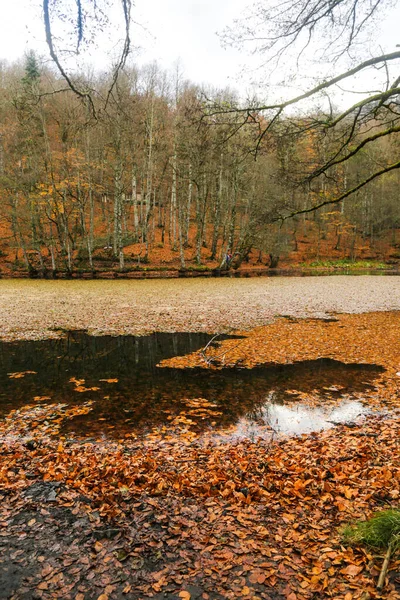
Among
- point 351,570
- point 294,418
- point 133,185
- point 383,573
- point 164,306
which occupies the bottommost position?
point 294,418

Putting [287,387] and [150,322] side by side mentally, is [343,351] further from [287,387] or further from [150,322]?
[150,322]

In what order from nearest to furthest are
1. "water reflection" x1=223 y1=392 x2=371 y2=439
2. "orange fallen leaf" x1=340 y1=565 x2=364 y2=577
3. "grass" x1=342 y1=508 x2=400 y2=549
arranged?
"orange fallen leaf" x1=340 y1=565 x2=364 y2=577
"grass" x1=342 y1=508 x2=400 y2=549
"water reflection" x1=223 y1=392 x2=371 y2=439

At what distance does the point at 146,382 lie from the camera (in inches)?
306

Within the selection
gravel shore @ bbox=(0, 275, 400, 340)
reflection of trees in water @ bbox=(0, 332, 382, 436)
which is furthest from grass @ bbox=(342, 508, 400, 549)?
gravel shore @ bbox=(0, 275, 400, 340)

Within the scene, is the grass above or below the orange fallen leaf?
above

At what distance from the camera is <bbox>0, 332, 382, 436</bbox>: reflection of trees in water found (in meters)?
6.13

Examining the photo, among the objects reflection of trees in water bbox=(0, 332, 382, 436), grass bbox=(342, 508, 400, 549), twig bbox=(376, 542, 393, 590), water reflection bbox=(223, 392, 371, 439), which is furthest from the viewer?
reflection of trees in water bbox=(0, 332, 382, 436)

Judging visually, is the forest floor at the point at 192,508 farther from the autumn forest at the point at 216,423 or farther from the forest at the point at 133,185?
the forest at the point at 133,185

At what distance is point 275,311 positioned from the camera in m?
15.8

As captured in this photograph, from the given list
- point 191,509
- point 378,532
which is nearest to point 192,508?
point 191,509

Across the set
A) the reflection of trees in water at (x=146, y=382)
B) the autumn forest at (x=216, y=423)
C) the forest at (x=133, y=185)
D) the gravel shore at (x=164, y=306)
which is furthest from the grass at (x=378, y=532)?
the forest at (x=133, y=185)

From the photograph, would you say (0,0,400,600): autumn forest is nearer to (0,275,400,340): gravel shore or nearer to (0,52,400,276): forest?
(0,275,400,340): gravel shore

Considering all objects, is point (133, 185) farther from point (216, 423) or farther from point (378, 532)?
point (378, 532)

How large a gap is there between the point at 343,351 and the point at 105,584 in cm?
844
